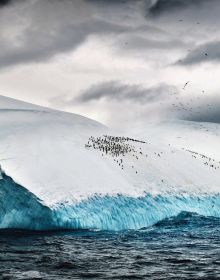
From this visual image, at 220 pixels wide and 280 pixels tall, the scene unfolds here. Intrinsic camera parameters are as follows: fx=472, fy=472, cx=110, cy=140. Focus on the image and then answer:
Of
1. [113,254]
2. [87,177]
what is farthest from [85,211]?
[113,254]

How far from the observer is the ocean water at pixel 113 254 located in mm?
16141

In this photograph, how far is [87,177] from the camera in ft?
90.4

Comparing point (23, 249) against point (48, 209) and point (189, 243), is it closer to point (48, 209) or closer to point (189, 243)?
point (48, 209)

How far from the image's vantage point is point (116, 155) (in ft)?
109

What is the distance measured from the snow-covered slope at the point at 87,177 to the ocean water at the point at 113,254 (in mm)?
1086

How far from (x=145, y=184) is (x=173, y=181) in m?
3.18

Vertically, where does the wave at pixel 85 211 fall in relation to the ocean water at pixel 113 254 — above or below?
above

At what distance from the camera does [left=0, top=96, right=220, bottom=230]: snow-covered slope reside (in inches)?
933

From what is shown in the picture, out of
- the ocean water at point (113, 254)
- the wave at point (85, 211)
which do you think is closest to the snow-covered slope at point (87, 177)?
the wave at point (85, 211)

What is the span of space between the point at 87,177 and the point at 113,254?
348 inches

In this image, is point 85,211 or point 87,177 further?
point 87,177

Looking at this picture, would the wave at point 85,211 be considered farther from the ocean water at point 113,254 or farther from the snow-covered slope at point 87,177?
the ocean water at point 113,254

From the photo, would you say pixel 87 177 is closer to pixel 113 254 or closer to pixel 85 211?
pixel 85 211

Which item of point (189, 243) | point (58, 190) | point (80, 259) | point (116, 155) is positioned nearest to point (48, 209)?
point (58, 190)
